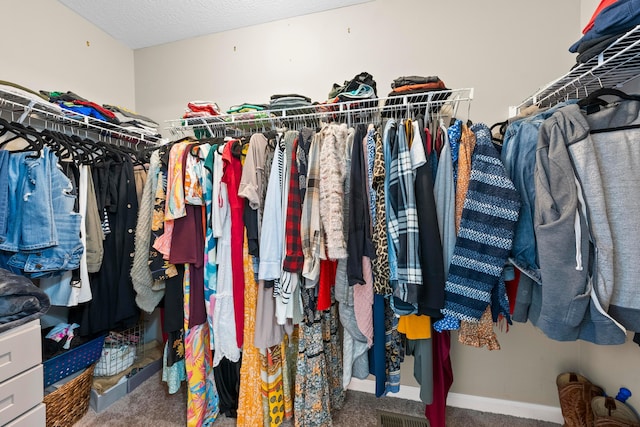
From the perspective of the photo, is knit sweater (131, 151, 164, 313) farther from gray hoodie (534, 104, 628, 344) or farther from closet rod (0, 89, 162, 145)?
gray hoodie (534, 104, 628, 344)

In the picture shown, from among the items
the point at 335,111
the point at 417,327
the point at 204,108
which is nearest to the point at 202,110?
the point at 204,108

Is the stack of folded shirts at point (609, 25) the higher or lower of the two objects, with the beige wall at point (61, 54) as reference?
lower

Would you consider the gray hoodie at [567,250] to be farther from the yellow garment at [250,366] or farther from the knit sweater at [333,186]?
the yellow garment at [250,366]

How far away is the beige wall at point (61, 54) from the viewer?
1.41 m

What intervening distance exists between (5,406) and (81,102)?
1414 millimetres

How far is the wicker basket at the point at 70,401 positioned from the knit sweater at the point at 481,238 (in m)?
1.90

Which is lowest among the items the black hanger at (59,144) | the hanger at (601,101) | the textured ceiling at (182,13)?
the hanger at (601,101)

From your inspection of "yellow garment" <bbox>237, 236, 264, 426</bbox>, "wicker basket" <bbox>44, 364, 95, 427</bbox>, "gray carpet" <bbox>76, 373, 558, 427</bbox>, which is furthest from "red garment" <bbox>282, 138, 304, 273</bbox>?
"wicker basket" <bbox>44, 364, 95, 427</bbox>

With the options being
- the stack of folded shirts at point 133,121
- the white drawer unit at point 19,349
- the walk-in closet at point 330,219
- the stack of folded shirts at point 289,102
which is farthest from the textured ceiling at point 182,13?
the white drawer unit at point 19,349

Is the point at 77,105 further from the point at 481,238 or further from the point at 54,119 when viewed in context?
the point at 481,238

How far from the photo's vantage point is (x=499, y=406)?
151cm

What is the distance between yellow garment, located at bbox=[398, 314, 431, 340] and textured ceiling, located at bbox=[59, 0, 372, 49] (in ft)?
6.05

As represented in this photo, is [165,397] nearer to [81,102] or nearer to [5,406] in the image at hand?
[5,406]

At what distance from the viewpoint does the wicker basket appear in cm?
128
